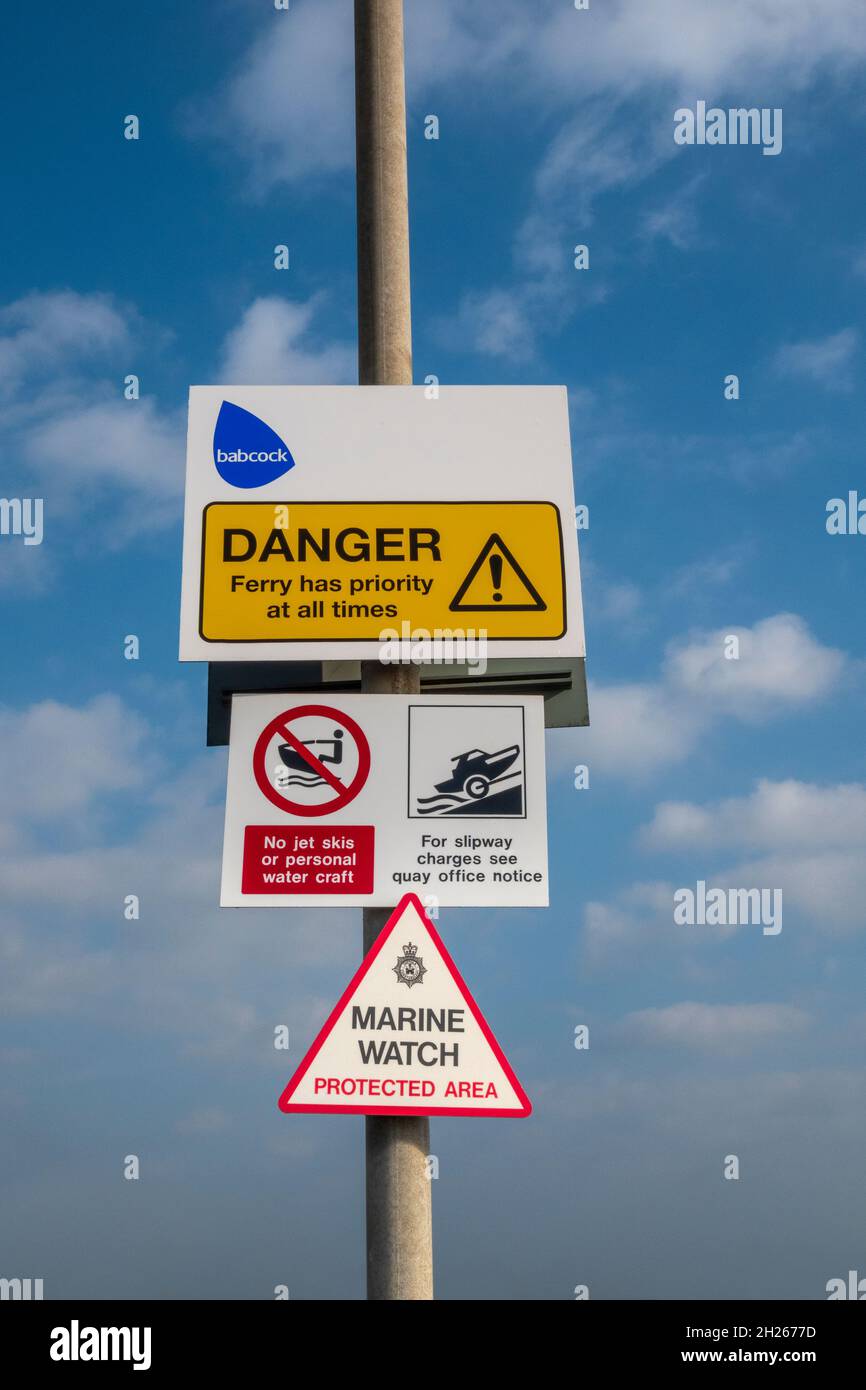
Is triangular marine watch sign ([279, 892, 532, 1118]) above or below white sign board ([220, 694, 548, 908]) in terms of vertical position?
below

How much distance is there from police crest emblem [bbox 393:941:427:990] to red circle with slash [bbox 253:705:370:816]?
0.65 metres

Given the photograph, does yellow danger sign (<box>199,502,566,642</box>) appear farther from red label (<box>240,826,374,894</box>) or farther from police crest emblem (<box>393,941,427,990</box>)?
police crest emblem (<box>393,941,427,990</box>)

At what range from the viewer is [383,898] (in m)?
4.75

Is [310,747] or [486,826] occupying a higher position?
[310,747]

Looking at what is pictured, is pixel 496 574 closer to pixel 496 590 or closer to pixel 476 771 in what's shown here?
pixel 496 590

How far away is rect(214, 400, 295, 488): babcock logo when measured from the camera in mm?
5309

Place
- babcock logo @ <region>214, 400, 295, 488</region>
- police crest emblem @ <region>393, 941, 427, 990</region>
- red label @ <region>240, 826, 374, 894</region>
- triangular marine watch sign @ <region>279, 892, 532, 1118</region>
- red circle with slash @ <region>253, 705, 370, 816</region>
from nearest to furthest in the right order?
triangular marine watch sign @ <region>279, 892, 532, 1118</region> → police crest emblem @ <region>393, 941, 427, 990</region> → red label @ <region>240, 826, 374, 894</region> → red circle with slash @ <region>253, 705, 370, 816</region> → babcock logo @ <region>214, 400, 295, 488</region>

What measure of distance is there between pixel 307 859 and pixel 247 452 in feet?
5.55

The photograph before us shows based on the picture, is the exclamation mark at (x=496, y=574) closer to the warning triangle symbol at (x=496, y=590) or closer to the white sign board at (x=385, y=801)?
the warning triangle symbol at (x=496, y=590)

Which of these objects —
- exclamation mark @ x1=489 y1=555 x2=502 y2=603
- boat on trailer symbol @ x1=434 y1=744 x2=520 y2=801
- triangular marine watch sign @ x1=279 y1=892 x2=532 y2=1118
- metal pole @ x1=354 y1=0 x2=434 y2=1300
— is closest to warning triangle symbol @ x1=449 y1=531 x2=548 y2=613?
exclamation mark @ x1=489 y1=555 x2=502 y2=603

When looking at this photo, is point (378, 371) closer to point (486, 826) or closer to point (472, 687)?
point (472, 687)
